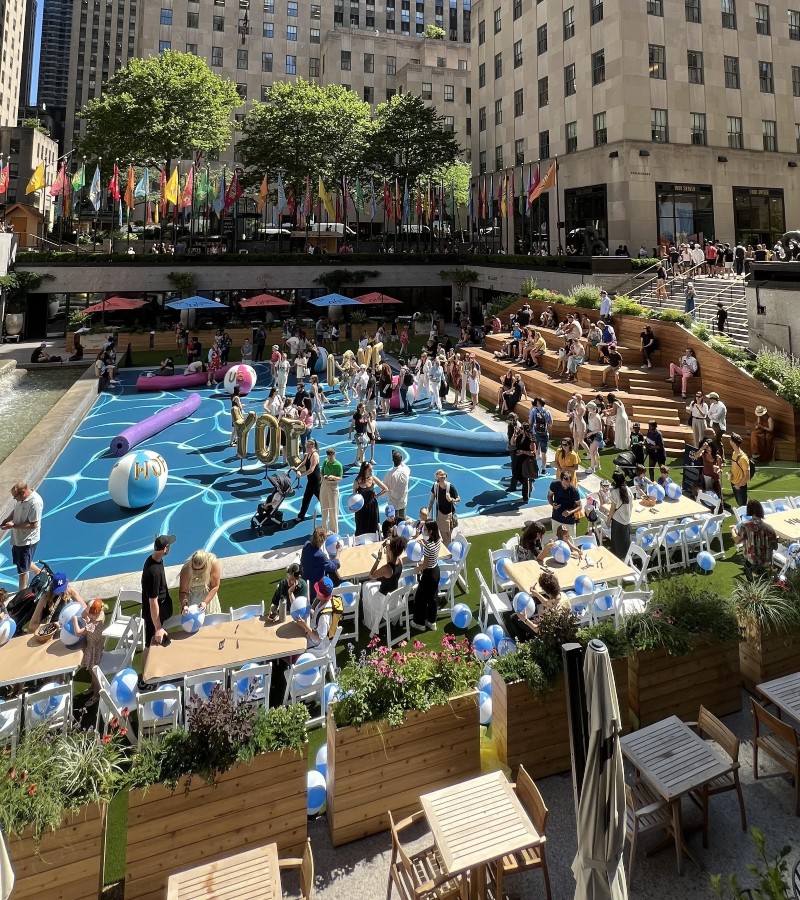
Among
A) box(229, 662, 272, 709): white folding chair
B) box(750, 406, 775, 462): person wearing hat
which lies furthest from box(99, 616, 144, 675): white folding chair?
box(750, 406, 775, 462): person wearing hat

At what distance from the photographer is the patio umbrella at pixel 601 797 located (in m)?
3.88

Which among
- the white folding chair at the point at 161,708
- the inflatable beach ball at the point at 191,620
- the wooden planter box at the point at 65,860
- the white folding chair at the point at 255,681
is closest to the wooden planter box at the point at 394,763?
the white folding chair at the point at 255,681

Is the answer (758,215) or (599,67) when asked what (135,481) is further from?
(758,215)

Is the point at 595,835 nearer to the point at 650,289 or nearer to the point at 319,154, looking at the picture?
the point at 650,289

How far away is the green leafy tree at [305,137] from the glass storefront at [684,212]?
2463 cm

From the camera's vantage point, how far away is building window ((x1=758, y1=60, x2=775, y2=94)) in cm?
4078

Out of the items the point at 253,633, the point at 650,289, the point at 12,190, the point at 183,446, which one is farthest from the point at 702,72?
the point at 12,190

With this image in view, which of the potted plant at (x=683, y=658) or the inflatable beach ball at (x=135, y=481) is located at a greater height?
the inflatable beach ball at (x=135, y=481)

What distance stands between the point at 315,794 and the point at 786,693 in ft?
16.2

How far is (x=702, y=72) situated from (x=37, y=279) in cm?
4351

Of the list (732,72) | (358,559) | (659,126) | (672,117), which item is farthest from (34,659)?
(732,72)

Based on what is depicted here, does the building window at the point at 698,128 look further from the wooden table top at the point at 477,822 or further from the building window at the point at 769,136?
the wooden table top at the point at 477,822

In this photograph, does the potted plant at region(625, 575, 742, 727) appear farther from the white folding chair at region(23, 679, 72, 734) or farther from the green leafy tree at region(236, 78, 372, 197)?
the green leafy tree at region(236, 78, 372, 197)

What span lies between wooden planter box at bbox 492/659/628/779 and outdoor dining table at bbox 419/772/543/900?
2.74 feet
